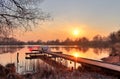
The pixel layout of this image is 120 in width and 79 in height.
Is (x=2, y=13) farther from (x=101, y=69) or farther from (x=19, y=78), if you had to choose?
(x=101, y=69)

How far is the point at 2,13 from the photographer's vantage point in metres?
10.2

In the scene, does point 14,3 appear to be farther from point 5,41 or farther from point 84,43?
point 84,43

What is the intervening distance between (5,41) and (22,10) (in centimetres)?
145

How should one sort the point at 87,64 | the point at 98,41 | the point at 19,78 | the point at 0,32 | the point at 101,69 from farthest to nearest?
the point at 98,41
the point at 87,64
the point at 101,69
the point at 19,78
the point at 0,32

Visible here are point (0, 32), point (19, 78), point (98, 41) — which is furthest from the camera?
point (98, 41)

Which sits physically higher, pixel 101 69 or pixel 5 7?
pixel 5 7

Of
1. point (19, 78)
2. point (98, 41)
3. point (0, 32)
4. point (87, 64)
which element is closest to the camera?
point (0, 32)

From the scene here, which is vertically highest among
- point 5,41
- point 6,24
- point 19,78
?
point 6,24

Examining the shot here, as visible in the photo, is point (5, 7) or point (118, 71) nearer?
point (5, 7)

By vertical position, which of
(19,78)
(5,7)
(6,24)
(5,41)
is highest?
(5,7)

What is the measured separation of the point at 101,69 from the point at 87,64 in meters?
3.15

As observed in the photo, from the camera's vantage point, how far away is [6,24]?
10.2 meters

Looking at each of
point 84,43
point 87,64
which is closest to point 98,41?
point 84,43

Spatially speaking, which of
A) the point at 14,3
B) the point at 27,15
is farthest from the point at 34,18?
the point at 14,3
